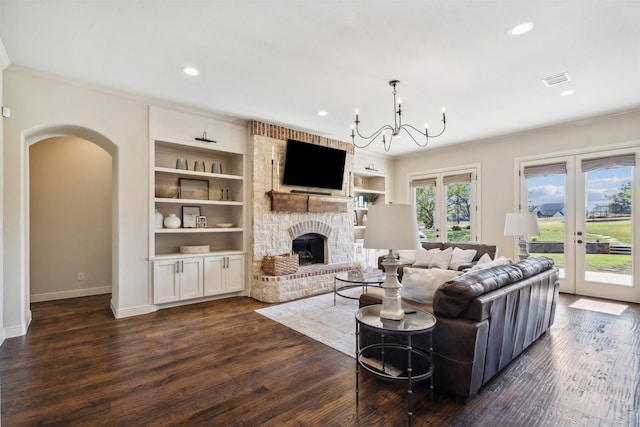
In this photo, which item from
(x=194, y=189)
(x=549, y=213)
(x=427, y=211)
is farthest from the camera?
(x=427, y=211)

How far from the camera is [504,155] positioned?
6027 mm

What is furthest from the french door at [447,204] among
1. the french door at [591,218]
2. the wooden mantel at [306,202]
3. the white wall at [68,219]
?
the white wall at [68,219]

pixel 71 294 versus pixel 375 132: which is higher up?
pixel 375 132

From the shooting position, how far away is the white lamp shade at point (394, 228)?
2139 mm

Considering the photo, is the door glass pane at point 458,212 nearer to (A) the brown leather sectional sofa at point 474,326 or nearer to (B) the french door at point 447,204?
(B) the french door at point 447,204

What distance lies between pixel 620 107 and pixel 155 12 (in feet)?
19.5

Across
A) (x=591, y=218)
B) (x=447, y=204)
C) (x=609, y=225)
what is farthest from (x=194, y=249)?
(x=609, y=225)

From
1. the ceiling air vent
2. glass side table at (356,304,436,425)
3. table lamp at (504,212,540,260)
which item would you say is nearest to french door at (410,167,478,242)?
table lamp at (504,212,540,260)

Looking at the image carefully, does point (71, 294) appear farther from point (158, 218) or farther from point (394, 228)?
point (394, 228)

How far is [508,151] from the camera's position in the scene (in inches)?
235

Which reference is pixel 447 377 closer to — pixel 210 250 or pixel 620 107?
pixel 210 250

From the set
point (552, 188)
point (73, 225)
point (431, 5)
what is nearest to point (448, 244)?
point (552, 188)

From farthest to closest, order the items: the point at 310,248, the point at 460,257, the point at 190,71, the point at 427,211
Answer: the point at 427,211 < the point at 310,248 < the point at 460,257 < the point at 190,71

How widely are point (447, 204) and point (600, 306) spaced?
10.2 feet
